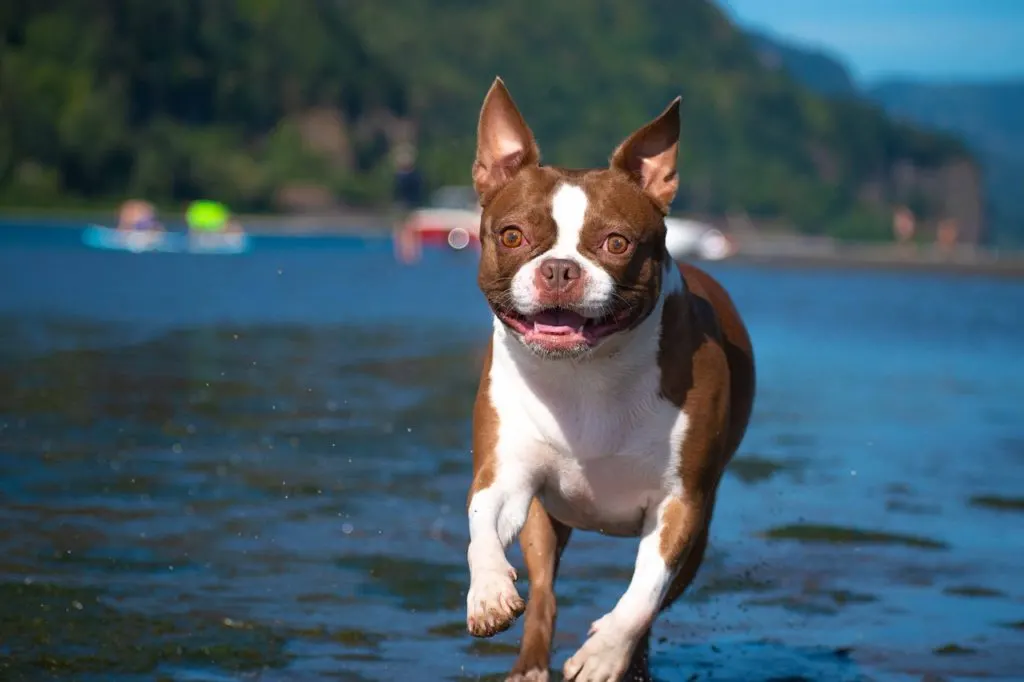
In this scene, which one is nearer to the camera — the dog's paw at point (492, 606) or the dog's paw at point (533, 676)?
the dog's paw at point (492, 606)

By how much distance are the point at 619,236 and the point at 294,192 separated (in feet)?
406

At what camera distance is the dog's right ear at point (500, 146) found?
19.9ft

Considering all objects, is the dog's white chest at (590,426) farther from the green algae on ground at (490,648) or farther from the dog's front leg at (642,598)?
the green algae on ground at (490,648)

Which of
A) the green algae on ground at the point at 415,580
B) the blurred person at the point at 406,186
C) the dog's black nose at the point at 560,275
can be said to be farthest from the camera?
the blurred person at the point at 406,186

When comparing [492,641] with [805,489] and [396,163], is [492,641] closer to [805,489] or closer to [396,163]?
[805,489]

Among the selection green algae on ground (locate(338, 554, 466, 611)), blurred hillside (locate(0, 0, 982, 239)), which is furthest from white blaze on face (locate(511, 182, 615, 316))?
blurred hillside (locate(0, 0, 982, 239))

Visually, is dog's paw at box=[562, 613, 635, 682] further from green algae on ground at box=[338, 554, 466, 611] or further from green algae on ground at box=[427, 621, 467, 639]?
green algae on ground at box=[338, 554, 466, 611]

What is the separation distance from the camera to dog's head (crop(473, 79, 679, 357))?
5590mm

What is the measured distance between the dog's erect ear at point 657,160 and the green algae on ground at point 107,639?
217cm

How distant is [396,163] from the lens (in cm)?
14275

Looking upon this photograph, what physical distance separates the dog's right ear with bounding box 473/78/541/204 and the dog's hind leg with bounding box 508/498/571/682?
1.03 m

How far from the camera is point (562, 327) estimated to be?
567 cm

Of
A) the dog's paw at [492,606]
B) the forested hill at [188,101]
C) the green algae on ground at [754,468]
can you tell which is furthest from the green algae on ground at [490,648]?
the forested hill at [188,101]

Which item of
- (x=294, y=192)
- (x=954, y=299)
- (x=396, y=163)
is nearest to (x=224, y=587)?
(x=954, y=299)
